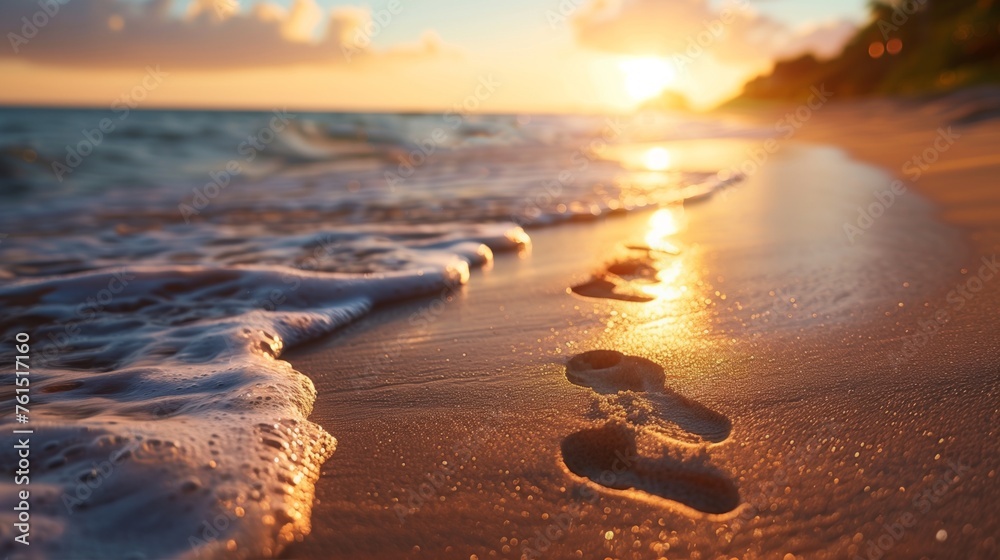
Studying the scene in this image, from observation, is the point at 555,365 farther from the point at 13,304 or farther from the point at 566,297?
the point at 13,304

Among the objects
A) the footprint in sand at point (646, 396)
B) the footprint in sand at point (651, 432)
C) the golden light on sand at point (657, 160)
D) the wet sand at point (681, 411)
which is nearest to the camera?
the wet sand at point (681, 411)

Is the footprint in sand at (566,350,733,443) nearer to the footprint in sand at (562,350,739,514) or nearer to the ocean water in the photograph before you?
the footprint in sand at (562,350,739,514)

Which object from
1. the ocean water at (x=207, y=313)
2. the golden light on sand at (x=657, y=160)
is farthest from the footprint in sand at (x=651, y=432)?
the golden light on sand at (x=657, y=160)

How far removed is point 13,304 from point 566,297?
2905 millimetres

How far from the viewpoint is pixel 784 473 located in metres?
1.51

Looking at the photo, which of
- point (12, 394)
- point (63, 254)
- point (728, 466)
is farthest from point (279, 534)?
point (63, 254)

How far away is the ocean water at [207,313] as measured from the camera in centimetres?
155

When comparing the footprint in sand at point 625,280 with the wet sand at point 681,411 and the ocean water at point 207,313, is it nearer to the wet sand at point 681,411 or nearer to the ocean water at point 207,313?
the wet sand at point 681,411

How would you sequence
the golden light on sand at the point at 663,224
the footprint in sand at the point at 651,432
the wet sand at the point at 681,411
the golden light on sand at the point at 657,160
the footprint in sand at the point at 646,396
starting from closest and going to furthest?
1. the wet sand at the point at 681,411
2. the footprint in sand at the point at 651,432
3. the footprint in sand at the point at 646,396
4. the golden light on sand at the point at 663,224
5. the golden light on sand at the point at 657,160

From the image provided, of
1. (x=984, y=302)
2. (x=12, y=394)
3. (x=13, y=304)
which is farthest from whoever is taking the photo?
(x=13, y=304)

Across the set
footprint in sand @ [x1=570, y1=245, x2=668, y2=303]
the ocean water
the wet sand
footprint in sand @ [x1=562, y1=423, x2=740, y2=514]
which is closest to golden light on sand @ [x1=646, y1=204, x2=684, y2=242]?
the ocean water

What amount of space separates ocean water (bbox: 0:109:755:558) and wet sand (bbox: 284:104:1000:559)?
170 millimetres

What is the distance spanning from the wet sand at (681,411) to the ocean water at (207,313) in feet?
0.56

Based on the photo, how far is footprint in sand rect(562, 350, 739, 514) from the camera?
4.91 feet
